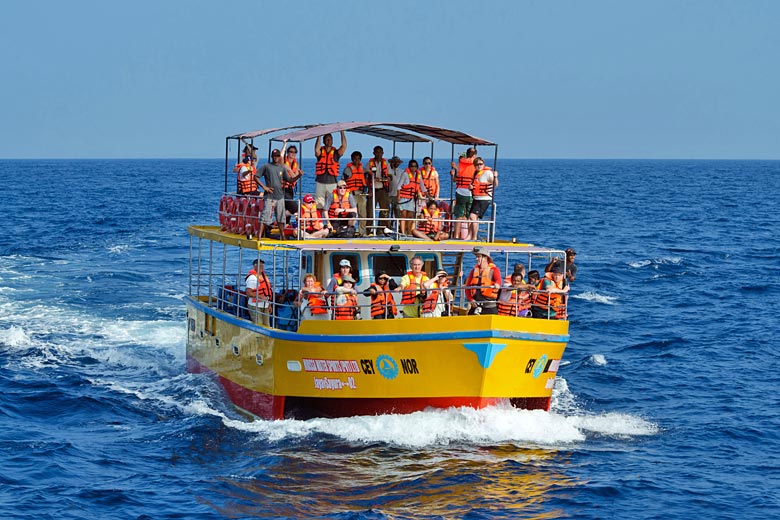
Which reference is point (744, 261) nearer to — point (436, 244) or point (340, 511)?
point (436, 244)

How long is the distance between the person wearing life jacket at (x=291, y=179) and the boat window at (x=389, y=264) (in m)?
1.86

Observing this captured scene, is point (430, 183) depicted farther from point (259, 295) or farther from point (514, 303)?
point (514, 303)

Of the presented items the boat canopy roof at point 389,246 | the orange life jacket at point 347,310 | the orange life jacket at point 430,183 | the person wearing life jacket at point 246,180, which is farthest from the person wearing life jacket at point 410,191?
the orange life jacket at point 347,310

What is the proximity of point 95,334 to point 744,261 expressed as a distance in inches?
1184

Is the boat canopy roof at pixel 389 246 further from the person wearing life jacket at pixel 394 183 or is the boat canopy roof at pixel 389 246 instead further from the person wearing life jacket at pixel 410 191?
the person wearing life jacket at pixel 394 183

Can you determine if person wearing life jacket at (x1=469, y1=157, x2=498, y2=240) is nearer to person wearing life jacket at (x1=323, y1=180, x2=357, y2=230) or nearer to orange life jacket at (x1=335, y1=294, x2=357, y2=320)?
person wearing life jacket at (x1=323, y1=180, x2=357, y2=230)

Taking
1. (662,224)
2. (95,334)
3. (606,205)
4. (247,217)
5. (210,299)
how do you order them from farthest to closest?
1. (606,205)
2. (662,224)
3. (95,334)
4. (210,299)
5. (247,217)

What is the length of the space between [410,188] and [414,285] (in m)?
3.93

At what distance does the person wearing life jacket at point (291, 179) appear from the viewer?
23547mm

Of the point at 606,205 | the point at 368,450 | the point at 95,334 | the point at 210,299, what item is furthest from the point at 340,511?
the point at 606,205

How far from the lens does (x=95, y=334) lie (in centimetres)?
3259

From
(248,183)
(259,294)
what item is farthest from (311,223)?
(248,183)

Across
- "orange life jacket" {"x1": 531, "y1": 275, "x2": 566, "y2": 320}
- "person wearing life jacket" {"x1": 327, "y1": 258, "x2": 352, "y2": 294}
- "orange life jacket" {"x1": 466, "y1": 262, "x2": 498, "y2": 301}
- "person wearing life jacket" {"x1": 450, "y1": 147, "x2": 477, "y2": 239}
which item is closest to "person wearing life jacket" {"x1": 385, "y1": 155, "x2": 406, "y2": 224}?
"person wearing life jacket" {"x1": 450, "y1": 147, "x2": 477, "y2": 239}

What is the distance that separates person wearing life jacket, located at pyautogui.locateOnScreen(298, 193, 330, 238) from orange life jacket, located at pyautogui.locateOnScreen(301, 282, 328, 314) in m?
1.18
